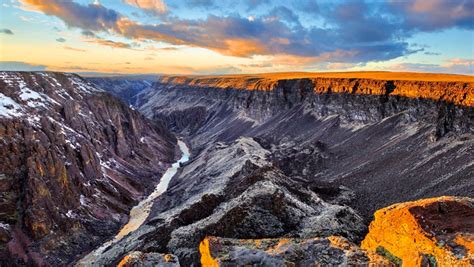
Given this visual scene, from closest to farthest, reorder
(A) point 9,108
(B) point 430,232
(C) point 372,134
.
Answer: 1. (B) point 430,232
2. (A) point 9,108
3. (C) point 372,134

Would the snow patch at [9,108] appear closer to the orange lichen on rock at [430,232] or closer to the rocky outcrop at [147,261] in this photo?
the rocky outcrop at [147,261]

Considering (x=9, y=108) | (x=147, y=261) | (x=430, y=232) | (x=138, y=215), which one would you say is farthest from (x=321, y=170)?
(x=9, y=108)

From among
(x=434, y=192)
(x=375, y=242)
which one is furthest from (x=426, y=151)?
(x=375, y=242)

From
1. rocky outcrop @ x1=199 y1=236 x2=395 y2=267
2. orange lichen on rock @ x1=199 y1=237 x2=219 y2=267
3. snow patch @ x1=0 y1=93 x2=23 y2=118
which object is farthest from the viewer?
snow patch @ x1=0 y1=93 x2=23 y2=118

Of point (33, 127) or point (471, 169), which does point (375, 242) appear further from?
point (33, 127)

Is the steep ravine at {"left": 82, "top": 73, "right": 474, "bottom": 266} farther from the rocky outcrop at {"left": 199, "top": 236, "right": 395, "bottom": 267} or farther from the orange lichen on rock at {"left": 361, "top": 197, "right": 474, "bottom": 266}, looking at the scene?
the orange lichen on rock at {"left": 361, "top": 197, "right": 474, "bottom": 266}

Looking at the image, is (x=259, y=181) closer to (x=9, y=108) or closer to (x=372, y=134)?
(x=372, y=134)

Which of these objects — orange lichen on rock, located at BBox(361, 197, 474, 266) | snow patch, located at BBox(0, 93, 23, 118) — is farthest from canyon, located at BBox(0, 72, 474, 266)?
snow patch, located at BBox(0, 93, 23, 118)
